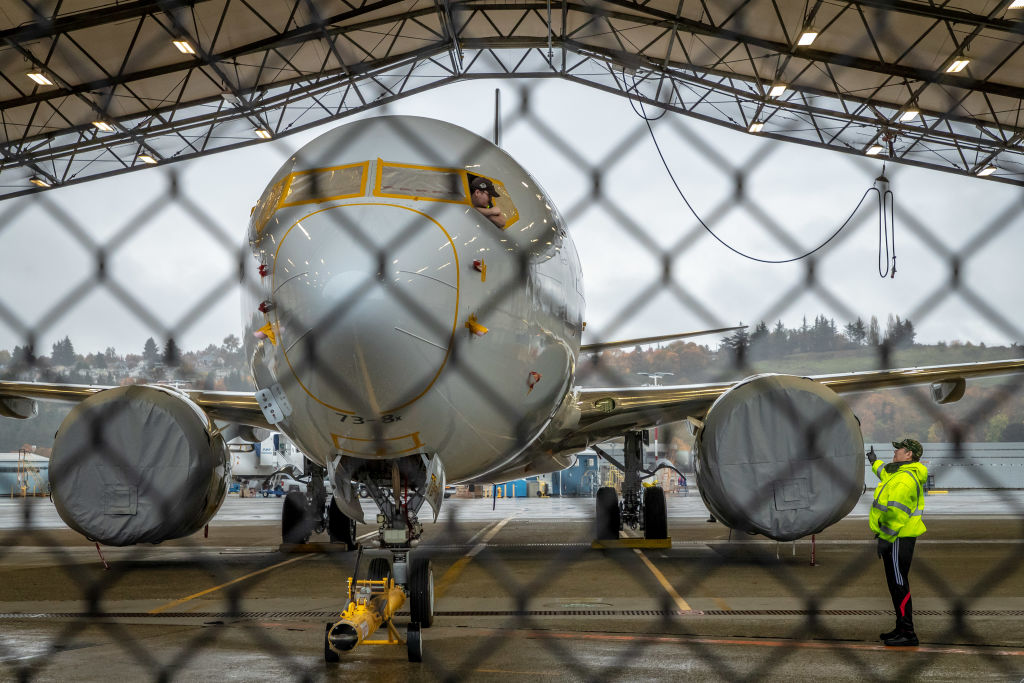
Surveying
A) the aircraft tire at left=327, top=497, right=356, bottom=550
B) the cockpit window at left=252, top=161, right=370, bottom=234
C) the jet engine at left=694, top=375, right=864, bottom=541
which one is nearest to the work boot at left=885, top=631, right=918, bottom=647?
the jet engine at left=694, top=375, right=864, bottom=541

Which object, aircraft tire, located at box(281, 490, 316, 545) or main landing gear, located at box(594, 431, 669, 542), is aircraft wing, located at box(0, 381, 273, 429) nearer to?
aircraft tire, located at box(281, 490, 316, 545)

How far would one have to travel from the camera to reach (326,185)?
15.9ft

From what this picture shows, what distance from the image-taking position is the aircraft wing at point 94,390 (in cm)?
892

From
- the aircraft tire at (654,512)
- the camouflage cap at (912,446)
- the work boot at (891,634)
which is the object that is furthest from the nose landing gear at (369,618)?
the aircraft tire at (654,512)

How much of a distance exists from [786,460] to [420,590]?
127 inches

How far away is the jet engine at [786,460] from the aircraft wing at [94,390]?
4.47m

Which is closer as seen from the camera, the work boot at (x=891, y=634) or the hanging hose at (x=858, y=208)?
the hanging hose at (x=858, y=208)

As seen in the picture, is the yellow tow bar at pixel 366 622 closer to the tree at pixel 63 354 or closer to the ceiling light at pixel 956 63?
the tree at pixel 63 354

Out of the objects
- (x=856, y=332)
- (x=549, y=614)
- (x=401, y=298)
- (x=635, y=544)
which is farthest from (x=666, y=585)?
(x=401, y=298)

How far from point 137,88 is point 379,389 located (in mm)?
14144

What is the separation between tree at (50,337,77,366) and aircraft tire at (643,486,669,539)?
34.3 feet

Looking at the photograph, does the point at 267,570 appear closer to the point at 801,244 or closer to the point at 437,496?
the point at 437,496

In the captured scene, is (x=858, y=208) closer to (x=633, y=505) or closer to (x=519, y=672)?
(x=519, y=672)

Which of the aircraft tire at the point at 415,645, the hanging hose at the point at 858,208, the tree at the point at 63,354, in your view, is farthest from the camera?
the aircraft tire at the point at 415,645
